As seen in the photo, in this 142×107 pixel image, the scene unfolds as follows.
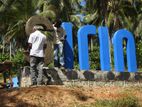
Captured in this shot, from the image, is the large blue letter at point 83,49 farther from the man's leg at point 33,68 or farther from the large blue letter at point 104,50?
the man's leg at point 33,68

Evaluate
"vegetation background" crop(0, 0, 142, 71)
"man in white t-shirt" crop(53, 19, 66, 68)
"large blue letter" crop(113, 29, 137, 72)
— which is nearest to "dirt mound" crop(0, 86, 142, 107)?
"man in white t-shirt" crop(53, 19, 66, 68)

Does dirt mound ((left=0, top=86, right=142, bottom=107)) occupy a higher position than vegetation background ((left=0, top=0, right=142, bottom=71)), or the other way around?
vegetation background ((left=0, top=0, right=142, bottom=71))

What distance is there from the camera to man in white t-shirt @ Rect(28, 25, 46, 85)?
11086 mm

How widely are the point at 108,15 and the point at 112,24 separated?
131cm

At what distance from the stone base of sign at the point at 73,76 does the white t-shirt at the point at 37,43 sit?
19.4 inches

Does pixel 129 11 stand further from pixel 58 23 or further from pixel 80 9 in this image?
pixel 58 23

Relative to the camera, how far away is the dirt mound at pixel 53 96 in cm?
948

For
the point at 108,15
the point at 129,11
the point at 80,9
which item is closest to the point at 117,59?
the point at 108,15

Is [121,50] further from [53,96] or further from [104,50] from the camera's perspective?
[53,96]

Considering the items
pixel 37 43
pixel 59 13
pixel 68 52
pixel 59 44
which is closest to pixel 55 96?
pixel 37 43

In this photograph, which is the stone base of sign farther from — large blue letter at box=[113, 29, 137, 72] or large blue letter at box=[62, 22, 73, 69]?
large blue letter at box=[62, 22, 73, 69]

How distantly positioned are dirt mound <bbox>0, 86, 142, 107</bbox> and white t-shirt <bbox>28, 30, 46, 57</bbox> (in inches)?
43.9

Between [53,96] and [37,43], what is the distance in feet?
6.10

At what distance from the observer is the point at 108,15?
1473 inches
